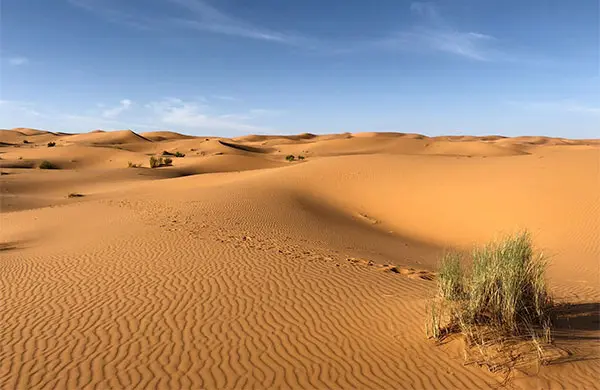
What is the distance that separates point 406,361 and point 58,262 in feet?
28.9

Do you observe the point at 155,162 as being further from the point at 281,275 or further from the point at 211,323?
the point at 211,323

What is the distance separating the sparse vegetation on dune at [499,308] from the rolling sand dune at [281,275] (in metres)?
0.30

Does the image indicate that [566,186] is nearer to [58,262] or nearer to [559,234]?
[559,234]

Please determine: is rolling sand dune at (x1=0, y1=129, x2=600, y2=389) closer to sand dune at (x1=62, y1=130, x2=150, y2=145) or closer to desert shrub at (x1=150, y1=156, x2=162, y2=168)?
desert shrub at (x1=150, y1=156, x2=162, y2=168)

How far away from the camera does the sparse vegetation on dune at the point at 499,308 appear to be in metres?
5.41

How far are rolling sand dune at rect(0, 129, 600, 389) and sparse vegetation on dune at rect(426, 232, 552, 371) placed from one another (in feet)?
1.00

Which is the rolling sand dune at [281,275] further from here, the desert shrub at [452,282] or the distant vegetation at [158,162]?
the distant vegetation at [158,162]

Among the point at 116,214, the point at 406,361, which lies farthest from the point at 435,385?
the point at 116,214

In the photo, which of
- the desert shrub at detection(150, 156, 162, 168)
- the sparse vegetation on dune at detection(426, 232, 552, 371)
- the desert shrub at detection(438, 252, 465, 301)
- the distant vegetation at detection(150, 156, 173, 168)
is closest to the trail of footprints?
the sparse vegetation on dune at detection(426, 232, 552, 371)

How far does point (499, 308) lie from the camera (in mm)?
5750

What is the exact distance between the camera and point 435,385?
5.00 m

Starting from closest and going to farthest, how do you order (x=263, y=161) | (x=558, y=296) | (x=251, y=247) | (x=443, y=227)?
(x=558, y=296) < (x=251, y=247) < (x=443, y=227) < (x=263, y=161)

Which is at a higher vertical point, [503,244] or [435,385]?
[503,244]

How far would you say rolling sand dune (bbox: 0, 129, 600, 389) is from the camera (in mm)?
5355
